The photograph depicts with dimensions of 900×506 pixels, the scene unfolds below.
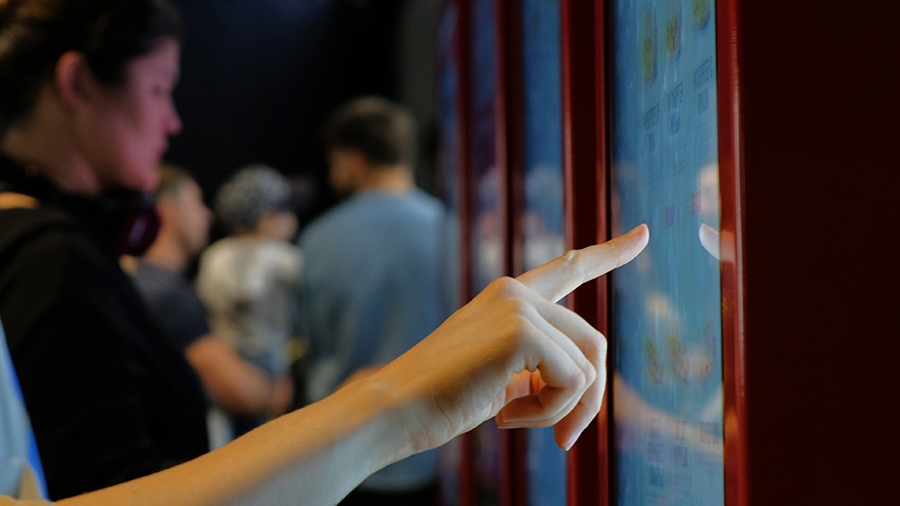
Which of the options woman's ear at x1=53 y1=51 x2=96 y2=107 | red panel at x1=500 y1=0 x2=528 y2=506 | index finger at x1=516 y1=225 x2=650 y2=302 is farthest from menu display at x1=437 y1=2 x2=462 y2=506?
index finger at x1=516 y1=225 x2=650 y2=302

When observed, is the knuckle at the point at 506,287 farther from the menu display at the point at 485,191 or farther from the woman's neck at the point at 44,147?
the woman's neck at the point at 44,147

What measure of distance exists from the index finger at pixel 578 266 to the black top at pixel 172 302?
181 cm

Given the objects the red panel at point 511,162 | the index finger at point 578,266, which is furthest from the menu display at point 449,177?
the index finger at point 578,266

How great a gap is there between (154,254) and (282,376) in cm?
87

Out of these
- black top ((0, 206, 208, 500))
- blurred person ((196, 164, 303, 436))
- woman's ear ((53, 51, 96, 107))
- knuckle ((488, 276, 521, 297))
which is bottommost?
blurred person ((196, 164, 303, 436))

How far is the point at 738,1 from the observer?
468 mm

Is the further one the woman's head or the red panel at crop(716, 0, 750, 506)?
the woman's head

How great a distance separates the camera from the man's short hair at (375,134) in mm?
2633

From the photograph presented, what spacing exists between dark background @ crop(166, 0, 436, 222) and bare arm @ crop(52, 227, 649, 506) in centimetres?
457

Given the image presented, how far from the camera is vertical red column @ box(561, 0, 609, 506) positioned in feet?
2.59

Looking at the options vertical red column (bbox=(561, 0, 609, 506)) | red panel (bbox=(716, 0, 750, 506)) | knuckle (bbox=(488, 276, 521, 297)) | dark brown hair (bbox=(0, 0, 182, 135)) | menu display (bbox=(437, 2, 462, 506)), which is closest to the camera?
red panel (bbox=(716, 0, 750, 506))

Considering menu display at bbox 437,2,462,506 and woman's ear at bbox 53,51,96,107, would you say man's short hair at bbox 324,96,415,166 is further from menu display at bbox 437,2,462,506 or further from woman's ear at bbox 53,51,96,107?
woman's ear at bbox 53,51,96,107

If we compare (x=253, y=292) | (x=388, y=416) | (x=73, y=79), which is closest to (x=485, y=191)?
(x=73, y=79)

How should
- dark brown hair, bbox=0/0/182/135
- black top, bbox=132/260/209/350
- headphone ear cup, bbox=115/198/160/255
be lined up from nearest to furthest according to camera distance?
1. dark brown hair, bbox=0/0/182/135
2. headphone ear cup, bbox=115/198/160/255
3. black top, bbox=132/260/209/350
